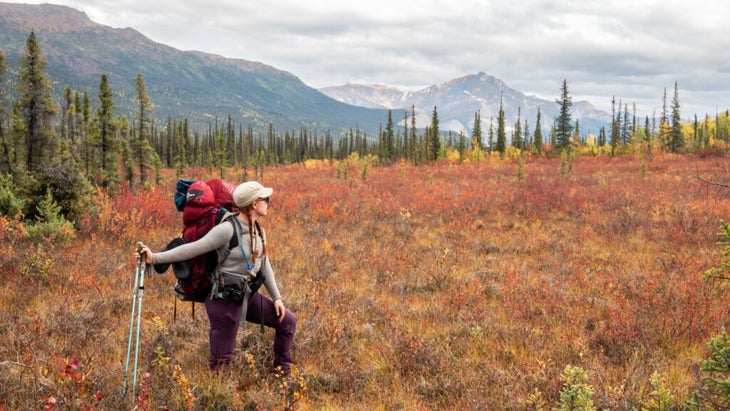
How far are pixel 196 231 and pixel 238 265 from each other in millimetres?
469

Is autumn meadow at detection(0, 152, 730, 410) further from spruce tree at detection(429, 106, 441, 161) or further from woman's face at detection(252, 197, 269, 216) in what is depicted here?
spruce tree at detection(429, 106, 441, 161)

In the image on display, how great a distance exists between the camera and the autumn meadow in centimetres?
380

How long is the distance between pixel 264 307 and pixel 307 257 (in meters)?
4.56

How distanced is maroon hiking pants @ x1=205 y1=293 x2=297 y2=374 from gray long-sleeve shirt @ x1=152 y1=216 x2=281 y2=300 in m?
0.19

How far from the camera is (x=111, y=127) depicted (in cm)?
2103

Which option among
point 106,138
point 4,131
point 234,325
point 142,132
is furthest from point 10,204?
point 142,132

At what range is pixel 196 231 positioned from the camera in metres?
3.80

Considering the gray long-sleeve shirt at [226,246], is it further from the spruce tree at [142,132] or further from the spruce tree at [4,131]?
the spruce tree at [142,132]

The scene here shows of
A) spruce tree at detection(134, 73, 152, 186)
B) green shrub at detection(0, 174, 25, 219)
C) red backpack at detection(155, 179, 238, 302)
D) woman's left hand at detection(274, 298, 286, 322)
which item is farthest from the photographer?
spruce tree at detection(134, 73, 152, 186)

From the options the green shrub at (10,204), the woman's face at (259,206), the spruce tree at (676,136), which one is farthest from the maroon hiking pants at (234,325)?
the spruce tree at (676,136)

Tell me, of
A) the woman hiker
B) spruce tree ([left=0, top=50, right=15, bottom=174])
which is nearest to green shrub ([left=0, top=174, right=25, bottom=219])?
the woman hiker

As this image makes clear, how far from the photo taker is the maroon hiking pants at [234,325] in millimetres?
3848

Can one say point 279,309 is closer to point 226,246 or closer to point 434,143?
point 226,246

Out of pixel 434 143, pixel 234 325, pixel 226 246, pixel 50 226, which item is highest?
pixel 434 143
